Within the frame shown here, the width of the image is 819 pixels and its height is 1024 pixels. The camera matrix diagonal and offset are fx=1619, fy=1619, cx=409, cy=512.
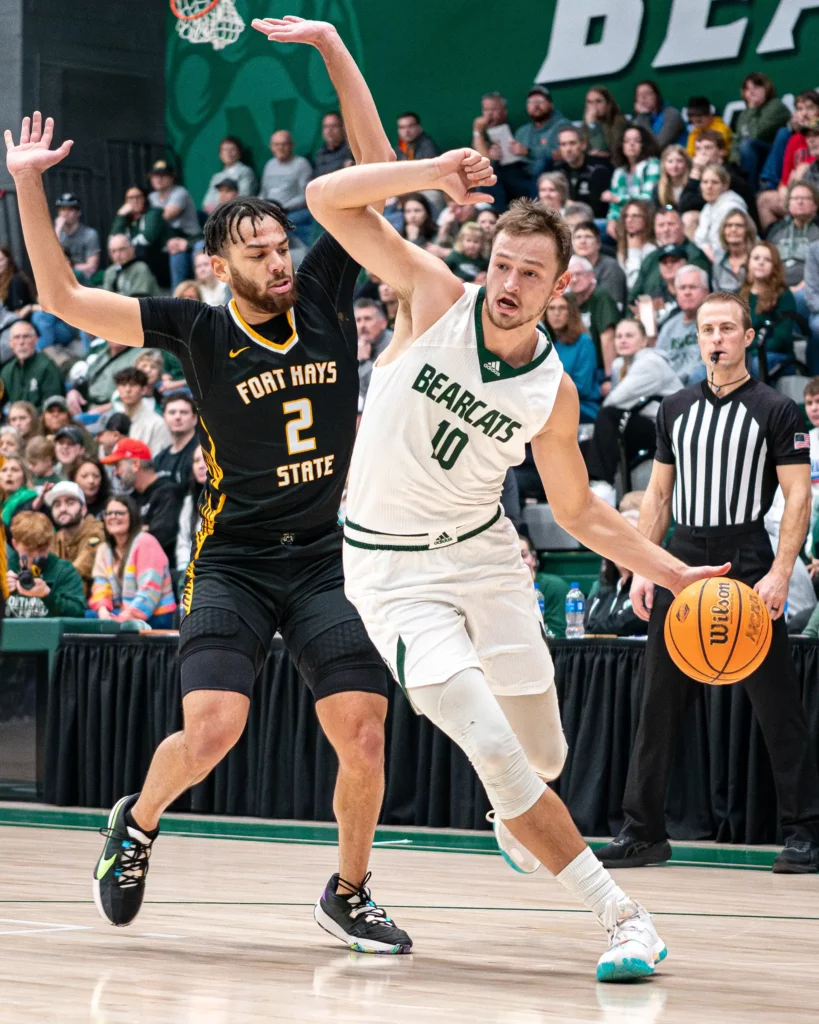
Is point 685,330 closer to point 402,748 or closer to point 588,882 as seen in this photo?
point 402,748

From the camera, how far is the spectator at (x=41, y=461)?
509 inches

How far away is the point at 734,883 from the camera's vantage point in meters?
6.50

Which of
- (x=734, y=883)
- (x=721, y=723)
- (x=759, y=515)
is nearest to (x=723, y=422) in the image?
(x=759, y=515)

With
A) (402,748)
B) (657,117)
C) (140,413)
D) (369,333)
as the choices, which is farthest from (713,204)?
(402,748)

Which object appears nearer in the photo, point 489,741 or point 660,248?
point 489,741

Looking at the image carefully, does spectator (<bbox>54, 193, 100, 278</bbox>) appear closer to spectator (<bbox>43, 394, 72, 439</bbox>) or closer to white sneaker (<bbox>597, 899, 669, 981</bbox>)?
spectator (<bbox>43, 394, 72, 439</bbox>)

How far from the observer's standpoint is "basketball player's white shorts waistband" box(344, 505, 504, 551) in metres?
4.34

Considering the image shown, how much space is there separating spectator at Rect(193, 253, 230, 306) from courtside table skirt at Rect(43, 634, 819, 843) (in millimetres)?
5618

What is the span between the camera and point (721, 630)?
5.44 metres

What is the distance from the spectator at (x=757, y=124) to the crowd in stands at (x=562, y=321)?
0.02m

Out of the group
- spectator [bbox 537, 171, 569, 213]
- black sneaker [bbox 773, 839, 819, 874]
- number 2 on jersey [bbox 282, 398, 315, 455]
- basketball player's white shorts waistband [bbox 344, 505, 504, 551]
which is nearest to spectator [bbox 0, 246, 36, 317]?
spectator [bbox 537, 171, 569, 213]

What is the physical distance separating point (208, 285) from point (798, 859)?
30.7 ft

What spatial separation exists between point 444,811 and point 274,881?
216cm

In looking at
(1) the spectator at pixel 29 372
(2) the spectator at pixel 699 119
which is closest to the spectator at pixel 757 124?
(2) the spectator at pixel 699 119
